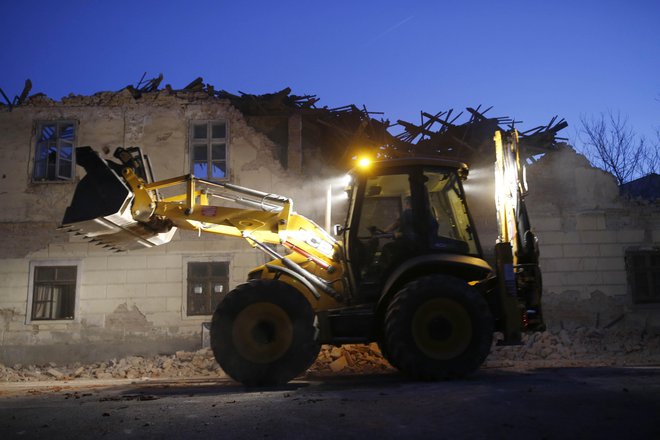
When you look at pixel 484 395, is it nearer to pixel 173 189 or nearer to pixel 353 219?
pixel 353 219

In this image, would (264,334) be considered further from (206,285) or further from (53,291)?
(53,291)

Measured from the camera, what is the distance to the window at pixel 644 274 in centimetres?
1148

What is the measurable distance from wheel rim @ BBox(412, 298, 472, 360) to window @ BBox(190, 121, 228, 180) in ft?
26.3

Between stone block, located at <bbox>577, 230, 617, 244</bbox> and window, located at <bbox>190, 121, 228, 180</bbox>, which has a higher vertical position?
window, located at <bbox>190, 121, 228, 180</bbox>

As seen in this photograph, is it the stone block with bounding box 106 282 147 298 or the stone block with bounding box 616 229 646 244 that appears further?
the stone block with bounding box 616 229 646 244

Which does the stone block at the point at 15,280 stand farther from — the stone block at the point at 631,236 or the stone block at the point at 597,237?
the stone block at the point at 631,236

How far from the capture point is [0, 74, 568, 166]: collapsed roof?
12.2 metres

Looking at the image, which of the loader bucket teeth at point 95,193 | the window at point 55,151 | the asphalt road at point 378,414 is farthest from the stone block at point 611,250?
the window at point 55,151

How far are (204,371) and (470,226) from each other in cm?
615

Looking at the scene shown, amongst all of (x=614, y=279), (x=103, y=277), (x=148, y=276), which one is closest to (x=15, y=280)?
(x=103, y=277)

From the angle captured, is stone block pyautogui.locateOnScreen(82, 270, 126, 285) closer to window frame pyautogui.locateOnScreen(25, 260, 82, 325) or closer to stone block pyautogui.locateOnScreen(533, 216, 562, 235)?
window frame pyautogui.locateOnScreen(25, 260, 82, 325)

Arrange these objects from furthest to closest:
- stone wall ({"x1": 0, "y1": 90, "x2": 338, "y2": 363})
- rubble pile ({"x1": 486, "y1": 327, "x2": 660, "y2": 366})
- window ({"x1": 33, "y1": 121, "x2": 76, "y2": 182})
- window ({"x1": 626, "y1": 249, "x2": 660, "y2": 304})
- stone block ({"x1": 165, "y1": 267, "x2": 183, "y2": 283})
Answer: window ({"x1": 33, "y1": 121, "x2": 76, "y2": 182}) < window ({"x1": 626, "y1": 249, "x2": 660, "y2": 304}) < stone block ({"x1": 165, "y1": 267, "x2": 183, "y2": 283}) < stone wall ({"x1": 0, "y1": 90, "x2": 338, "y2": 363}) < rubble pile ({"x1": 486, "y1": 327, "x2": 660, "y2": 366})

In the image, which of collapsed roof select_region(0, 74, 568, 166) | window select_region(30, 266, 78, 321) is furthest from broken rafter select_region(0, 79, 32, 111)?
window select_region(30, 266, 78, 321)

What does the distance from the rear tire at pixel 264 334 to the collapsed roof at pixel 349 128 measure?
23.6 feet
